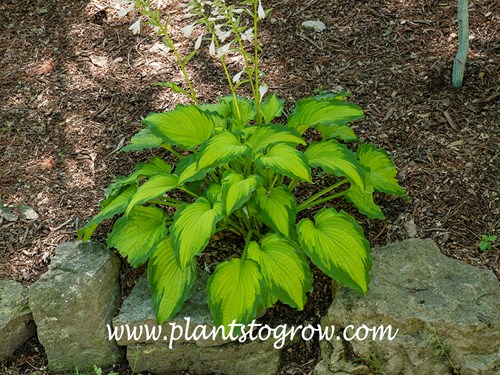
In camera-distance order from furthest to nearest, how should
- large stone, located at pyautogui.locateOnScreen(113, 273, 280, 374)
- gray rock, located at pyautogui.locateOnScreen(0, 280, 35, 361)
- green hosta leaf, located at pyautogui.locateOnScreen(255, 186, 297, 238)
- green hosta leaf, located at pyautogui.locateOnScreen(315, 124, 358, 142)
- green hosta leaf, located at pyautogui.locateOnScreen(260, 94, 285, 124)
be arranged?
Result: green hosta leaf, located at pyautogui.locateOnScreen(315, 124, 358, 142), green hosta leaf, located at pyautogui.locateOnScreen(260, 94, 285, 124), gray rock, located at pyautogui.locateOnScreen(0, 280, 35, 361), large stone, located at pyautogui.locateOnScreen(113, 273, 280, 374), green hosta leaf, located at pyautogui.locateOnScreen(255, 186, 297, 238)

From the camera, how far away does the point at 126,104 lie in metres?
4.51

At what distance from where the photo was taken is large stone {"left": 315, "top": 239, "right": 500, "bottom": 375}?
3.02 m

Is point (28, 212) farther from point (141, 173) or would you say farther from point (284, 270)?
point (284, 270)

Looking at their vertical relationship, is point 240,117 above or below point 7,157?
above

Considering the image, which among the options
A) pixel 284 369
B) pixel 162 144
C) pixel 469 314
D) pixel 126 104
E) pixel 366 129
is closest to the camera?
pixel 469 314

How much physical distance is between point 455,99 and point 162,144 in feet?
6.27

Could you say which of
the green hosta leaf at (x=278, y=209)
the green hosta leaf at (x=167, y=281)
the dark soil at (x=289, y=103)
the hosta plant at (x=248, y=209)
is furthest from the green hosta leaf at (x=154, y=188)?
the dark soil at (x=289, y=103)

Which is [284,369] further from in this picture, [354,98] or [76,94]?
[76,94]

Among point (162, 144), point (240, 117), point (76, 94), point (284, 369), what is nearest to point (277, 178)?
point (240, 117)

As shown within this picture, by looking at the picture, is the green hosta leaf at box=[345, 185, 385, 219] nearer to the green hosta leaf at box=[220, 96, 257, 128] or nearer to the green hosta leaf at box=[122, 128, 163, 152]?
the green hosta leaf at box=[220, 96, 257, 128]

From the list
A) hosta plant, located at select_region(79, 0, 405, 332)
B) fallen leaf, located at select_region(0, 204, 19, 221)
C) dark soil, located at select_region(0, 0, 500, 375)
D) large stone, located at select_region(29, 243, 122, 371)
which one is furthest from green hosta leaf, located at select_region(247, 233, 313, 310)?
fallen leaf, located at select_region(0, 204, 19, 221)

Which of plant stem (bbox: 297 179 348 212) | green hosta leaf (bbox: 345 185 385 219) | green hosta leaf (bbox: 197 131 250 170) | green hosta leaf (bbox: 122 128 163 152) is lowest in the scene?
green hosta leaf (bbox: 345 185 385 219)

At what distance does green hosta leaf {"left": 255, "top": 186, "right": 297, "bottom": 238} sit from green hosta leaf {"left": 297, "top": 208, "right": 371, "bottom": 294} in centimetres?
6

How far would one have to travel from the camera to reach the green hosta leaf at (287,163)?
9.76 ft
